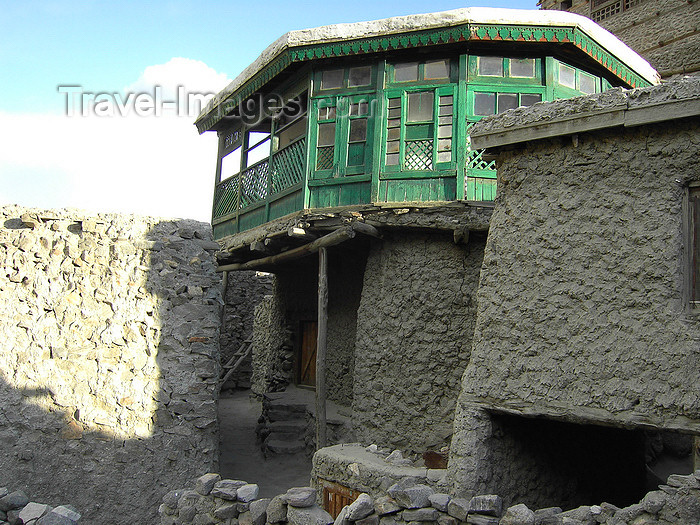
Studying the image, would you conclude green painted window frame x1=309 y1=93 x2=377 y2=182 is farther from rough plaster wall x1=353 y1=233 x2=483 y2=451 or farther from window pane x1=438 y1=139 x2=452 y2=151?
rough plaster wall x1=353 y1=233 x2=483 y2=451

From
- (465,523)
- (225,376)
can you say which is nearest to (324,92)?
(465,523)

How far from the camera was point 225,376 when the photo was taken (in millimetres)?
15664

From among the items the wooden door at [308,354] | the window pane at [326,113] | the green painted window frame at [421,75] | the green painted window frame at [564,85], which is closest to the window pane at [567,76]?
the green painted window frame at [564,85]

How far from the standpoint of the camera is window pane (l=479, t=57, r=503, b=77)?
8.66 meters

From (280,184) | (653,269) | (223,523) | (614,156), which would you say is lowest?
(223,523)

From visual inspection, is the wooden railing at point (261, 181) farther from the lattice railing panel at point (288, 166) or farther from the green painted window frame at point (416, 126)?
the green painted window frame at point (416, 126)

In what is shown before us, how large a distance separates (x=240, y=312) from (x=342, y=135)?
355 inches

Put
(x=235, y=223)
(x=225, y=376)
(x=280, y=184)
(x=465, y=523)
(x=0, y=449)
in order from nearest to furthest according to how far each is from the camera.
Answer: (x=465, y=523)
(x=0, y=449)
(x=280, y=184)
(x=235, y=223)
(x=225, y=376)

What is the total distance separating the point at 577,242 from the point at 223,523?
145 inches

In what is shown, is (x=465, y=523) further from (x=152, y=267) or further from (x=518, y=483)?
(x=152, y=267)

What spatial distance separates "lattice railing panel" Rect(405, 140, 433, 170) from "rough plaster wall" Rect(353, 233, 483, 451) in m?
1.03

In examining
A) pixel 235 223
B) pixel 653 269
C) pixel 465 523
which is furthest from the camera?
pixel 235 223

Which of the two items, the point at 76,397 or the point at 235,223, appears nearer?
the point at 76,397

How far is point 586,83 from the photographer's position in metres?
9.12
